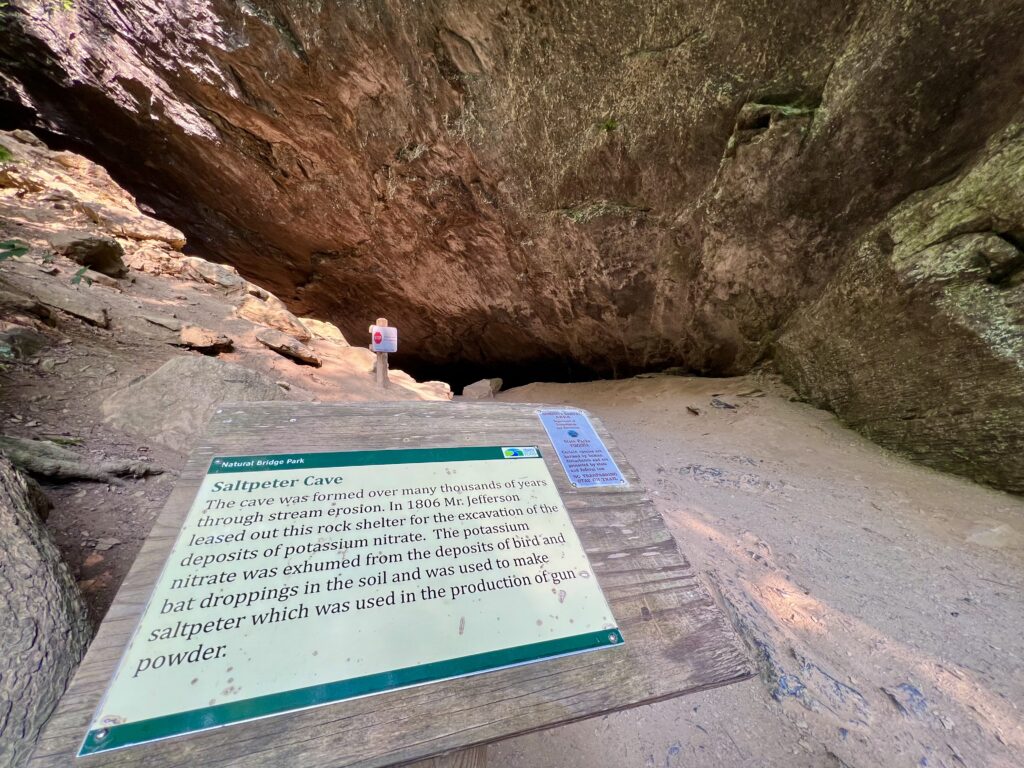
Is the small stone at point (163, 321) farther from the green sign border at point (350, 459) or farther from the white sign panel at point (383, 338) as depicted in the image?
the green sign border at point (350, 459)

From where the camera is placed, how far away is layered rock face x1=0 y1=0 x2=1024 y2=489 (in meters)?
3.01

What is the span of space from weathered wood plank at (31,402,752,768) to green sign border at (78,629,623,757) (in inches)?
0.7

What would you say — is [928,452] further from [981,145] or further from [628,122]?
[628,122]

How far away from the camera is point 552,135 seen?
437 centimetres

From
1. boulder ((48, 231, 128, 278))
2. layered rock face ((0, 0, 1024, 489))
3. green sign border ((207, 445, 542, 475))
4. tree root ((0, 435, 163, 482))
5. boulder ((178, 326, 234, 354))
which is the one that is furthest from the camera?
boulder ((48, 231, 128, 278))

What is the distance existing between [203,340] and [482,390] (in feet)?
15.0

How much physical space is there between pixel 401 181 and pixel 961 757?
6879 mm

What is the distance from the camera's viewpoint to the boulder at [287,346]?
184 inches

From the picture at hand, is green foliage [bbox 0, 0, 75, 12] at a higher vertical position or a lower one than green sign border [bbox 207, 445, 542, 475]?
higher

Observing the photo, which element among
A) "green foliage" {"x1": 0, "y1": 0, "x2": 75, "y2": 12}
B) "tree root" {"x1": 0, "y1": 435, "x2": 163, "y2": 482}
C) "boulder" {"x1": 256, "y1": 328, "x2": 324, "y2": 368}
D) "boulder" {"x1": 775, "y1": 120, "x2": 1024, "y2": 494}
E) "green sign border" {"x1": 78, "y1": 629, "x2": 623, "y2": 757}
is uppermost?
"green foliage" {"x1": 0, "y1": 0, "x2": 75, "y2": 12}

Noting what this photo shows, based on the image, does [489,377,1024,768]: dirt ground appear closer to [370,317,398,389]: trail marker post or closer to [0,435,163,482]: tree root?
[0,435,163,482]: tree root

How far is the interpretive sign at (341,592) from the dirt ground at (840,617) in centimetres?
82

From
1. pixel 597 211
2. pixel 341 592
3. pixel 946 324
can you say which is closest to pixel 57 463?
pixel 341 592

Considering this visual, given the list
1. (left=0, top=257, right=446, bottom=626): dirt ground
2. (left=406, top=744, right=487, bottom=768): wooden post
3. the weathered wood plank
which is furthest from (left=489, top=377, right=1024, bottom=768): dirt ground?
(left=0, top=257, right=446, bottom=626): dirt ground
